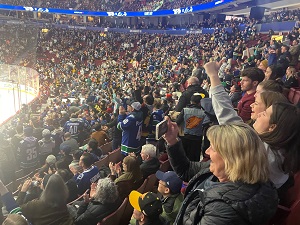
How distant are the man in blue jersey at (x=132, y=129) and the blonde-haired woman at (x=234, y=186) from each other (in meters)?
3.86

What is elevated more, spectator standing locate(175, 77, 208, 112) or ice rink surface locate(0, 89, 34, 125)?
spectator standing locate(175, 77, 208, 112)

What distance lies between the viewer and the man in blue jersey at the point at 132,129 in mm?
5621

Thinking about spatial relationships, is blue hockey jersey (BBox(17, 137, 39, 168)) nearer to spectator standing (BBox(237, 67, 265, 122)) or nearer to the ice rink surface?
spectator standing (BBox(237, 67, 265, 122))

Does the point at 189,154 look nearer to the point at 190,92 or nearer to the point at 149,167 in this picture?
the point at 149,167

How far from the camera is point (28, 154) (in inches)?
253

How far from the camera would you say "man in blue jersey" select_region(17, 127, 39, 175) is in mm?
6375

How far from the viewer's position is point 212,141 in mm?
1694

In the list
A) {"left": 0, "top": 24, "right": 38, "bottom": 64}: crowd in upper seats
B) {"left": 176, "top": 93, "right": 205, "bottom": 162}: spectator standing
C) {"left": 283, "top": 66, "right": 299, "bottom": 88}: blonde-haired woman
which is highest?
{"left": 0, "top": 24, "right": 38, "bottom": 64}: crowd in upper seats

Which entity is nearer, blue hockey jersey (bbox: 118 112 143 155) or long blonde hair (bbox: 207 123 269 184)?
long blonde hair (bbox: 207 123 269 184)

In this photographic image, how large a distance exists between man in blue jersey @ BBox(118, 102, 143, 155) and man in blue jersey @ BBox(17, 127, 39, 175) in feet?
6.32

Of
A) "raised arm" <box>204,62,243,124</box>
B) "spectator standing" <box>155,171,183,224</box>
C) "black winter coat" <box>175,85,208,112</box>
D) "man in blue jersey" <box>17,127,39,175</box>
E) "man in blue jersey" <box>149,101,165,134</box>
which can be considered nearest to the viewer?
"raised arm" <box>204,62,243,124</box>

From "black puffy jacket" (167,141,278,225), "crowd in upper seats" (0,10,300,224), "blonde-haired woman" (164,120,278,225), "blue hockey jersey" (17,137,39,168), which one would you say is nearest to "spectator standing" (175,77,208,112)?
"crowd in upper seats" (0,10,300,224)

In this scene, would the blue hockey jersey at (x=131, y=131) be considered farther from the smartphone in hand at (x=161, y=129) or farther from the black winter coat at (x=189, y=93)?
the smartphone in hand at (x=161, y=129)

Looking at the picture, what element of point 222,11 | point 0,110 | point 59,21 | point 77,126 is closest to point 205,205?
point 77,126
